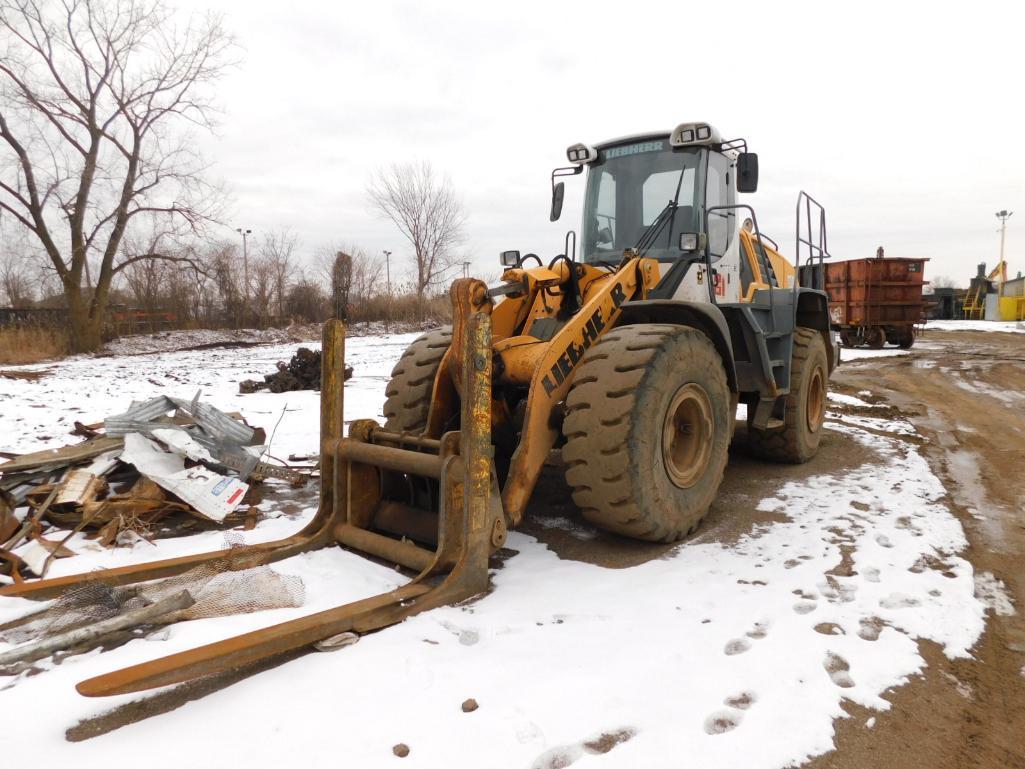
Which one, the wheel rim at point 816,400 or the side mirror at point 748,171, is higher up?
the side mirror at point 748,171

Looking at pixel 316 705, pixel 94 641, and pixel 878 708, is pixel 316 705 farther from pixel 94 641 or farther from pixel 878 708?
pixel 878 708

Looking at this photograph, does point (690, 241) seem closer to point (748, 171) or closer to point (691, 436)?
point (748, 171)

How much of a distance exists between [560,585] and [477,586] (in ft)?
1.51

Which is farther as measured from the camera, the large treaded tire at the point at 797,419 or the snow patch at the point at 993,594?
the large treaded tire at the point at 797,419

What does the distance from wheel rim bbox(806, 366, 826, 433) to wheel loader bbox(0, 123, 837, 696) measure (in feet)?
2.37

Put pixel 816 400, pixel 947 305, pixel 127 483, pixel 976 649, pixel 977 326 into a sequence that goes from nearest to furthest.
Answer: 1. pixel 976 649
2. pixel 127 483
3. pixel 816 400
4. pixel 977 326
5. pixel 947 305

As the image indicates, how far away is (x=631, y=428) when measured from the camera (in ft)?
12.4

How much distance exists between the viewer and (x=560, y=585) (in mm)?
3650

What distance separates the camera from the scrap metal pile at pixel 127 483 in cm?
422

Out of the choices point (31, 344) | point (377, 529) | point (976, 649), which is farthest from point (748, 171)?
point (31, 344)

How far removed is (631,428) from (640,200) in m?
2.42

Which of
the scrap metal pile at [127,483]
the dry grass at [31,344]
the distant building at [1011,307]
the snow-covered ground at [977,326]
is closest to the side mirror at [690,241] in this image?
A: the scrap metal pile at [127,483]

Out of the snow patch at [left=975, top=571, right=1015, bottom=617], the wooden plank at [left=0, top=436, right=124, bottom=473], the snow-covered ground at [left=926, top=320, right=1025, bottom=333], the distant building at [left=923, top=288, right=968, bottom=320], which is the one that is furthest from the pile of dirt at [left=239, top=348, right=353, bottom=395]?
the distant building at [left=923, top=288, right=968, bottom=320]

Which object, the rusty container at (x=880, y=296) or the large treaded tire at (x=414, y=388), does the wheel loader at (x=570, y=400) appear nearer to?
the large treaded tire at (x=414, y=388)
